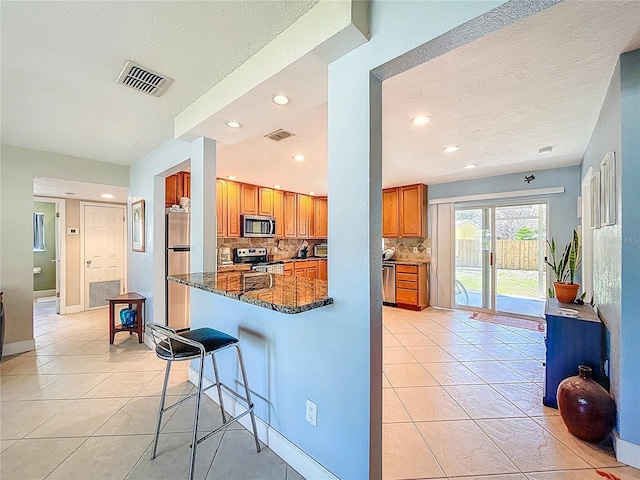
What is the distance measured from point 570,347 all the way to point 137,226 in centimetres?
464

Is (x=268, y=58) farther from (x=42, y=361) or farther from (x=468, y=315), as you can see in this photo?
(x=468, y=315)

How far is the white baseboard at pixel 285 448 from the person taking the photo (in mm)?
1443

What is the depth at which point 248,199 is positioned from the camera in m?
5.01

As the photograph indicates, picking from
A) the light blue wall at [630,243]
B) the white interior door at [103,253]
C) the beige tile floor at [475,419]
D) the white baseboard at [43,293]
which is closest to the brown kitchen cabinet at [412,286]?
the beige tile floor at [475,419]

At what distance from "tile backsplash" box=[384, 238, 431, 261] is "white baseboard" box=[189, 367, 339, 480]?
173 inches

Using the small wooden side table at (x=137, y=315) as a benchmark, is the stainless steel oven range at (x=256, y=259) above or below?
above

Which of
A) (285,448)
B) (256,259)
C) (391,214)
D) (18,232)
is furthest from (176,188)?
(391,214)

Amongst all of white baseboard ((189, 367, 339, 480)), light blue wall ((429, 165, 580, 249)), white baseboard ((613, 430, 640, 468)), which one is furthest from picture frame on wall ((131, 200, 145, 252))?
light blue wall ((429, 165, 580, 249))

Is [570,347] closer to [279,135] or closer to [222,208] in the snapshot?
[279,135]

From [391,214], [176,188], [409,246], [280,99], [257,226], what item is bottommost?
[409,246]

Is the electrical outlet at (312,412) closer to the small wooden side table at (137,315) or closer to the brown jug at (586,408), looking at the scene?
the brown jug at (586,408)

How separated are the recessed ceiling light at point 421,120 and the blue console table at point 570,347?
1.83 meters

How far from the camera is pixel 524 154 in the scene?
3398 mm

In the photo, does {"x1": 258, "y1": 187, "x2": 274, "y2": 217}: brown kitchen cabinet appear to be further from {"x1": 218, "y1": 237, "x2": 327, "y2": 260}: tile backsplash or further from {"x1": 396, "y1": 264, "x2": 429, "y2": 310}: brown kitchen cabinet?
{"x1": 396, "y1": 264, "x2": 429, "y2": 310}: brown kitchen cabinet
